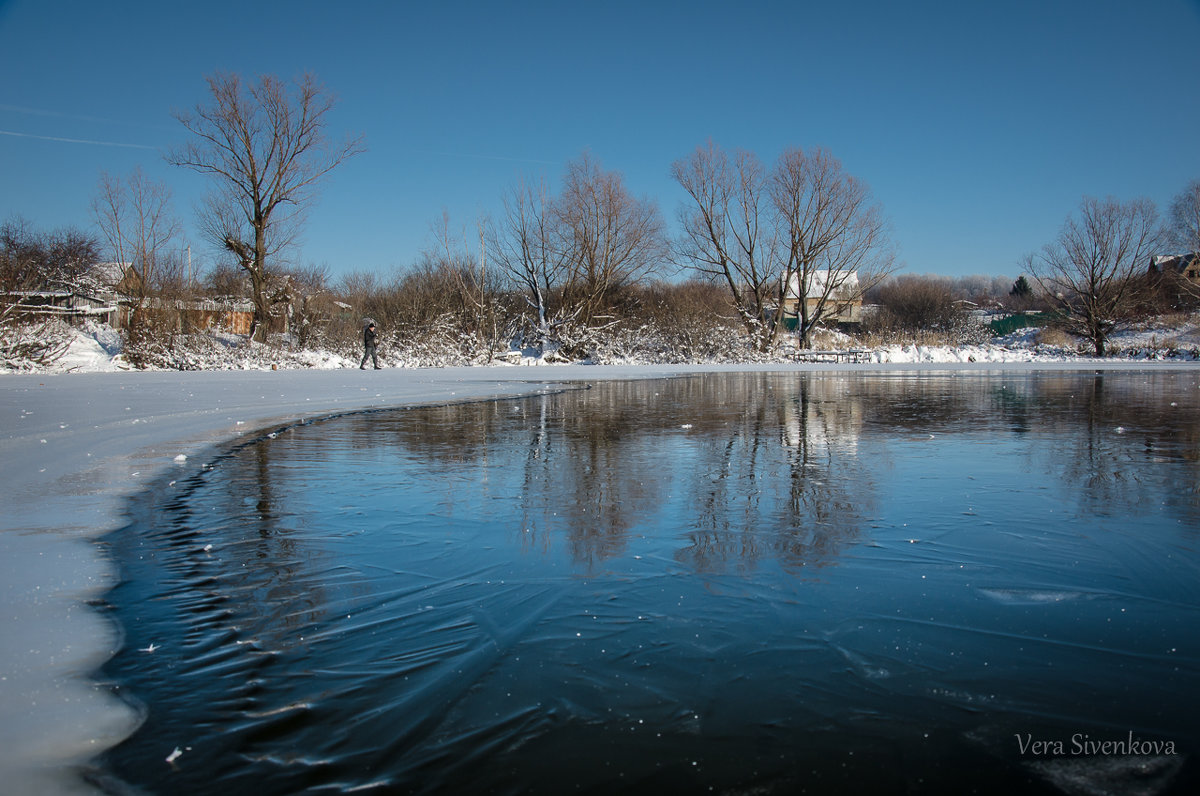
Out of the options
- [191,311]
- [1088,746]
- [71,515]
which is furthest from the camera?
[191,311]

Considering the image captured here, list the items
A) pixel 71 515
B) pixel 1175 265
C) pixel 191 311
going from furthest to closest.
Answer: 1. pixel 1175 265
2. pixel 191 311
3. pixel 71 515

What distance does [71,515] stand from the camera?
4.70 meters

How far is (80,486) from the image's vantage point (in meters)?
5.59

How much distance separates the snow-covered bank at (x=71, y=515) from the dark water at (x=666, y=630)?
0.44 feet

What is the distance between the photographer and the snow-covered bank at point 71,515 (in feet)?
7.09

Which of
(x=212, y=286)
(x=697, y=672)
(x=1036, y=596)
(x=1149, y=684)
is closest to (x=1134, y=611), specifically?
(x=1036, y=596)

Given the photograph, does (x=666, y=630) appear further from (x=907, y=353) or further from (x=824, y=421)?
(x=907, y=353)

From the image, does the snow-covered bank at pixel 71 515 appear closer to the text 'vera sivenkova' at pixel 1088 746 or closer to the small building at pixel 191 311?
the text 'vera sivenkova' at pixel 1088 746

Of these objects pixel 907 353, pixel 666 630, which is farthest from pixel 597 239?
pixel 666 630

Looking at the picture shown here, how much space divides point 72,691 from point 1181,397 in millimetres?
15889

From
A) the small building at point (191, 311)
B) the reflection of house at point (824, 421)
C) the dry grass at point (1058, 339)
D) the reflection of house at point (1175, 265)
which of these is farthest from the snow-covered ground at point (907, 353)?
the reflection of house at point (824, 421)

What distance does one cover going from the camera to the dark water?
200 cm

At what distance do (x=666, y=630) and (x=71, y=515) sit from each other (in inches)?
152

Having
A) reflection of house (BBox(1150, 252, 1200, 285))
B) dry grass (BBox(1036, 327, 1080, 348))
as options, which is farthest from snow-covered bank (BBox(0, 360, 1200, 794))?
reflection of house (BBox(1150, 252, 1200, 285))
